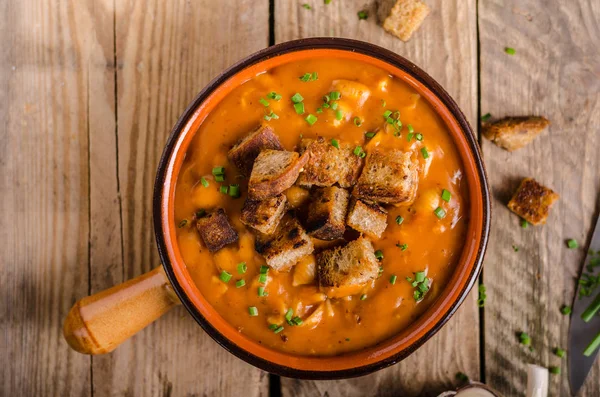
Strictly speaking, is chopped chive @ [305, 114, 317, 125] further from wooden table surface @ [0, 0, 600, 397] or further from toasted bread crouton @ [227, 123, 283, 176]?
wooden table surface @ [0, 0, 600, 397]

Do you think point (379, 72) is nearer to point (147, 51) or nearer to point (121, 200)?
point (147, 51)

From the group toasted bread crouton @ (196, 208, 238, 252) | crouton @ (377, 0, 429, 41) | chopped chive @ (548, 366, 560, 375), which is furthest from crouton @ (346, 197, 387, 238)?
chopped chive @ (548, 366, 560, 375)

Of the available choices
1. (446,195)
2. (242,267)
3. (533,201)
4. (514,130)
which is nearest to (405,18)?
(514,130)

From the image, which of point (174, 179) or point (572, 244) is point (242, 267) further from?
point (572, 244)

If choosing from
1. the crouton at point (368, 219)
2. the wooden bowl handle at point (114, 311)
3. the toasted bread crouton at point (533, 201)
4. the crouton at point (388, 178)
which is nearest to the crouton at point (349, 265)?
the crouton at point (368, 219)

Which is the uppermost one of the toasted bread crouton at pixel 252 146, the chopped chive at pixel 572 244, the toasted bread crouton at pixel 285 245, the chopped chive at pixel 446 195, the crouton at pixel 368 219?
the toasted bread crouton at pixel 252 146

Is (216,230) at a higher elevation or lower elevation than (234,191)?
lower

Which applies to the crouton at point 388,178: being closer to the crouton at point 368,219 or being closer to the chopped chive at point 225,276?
the crouton at point 368,219
